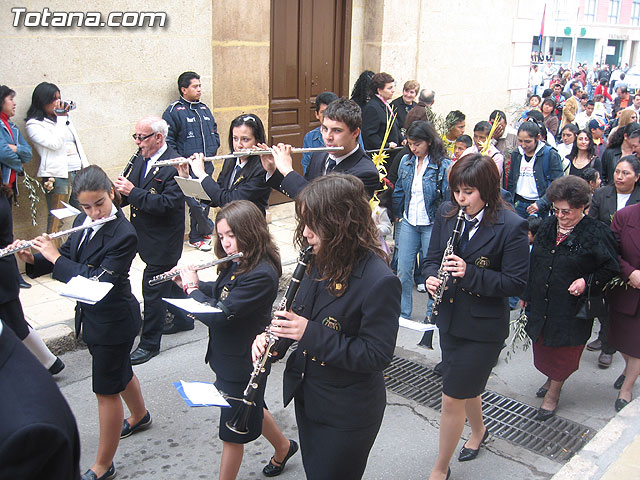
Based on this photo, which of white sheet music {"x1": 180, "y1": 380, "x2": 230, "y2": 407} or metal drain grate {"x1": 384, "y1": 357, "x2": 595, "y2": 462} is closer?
white sheet music {"x1": 180, "y1": 380, "x2": 230, "y2": 407}

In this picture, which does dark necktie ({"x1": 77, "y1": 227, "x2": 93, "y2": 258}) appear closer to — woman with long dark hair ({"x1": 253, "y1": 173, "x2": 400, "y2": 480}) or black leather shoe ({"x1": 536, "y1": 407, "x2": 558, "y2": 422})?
woman with long dark hair ({"x1": 253, "y1": 173, "x2": 400, "y2": 480})

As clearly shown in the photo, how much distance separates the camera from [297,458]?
4.27 m

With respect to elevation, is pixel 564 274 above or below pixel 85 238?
below

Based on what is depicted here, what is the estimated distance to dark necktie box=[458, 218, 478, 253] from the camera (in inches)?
155

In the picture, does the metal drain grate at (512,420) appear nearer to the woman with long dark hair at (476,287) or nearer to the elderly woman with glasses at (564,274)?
the elderly woman with glasses at (564,274)

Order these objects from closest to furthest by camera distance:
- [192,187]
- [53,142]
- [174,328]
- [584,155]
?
[192,187] < [174,328] < [53,142] < [584,155]

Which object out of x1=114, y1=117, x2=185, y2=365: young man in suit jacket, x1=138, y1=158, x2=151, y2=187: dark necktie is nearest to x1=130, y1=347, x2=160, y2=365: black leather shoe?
x1=114, y1=117, x2=185, y2=365: young man in suit jacket

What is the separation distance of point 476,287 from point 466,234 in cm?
37

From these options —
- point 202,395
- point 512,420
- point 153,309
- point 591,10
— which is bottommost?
point 512,420

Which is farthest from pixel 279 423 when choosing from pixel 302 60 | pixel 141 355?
pixel 302 60

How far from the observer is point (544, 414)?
492 centimetres

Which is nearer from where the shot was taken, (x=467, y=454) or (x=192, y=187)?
(x=467, y=454)

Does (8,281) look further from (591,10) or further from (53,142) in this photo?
(591,10)

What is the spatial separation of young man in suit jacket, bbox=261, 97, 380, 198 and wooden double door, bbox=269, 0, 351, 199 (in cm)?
505
